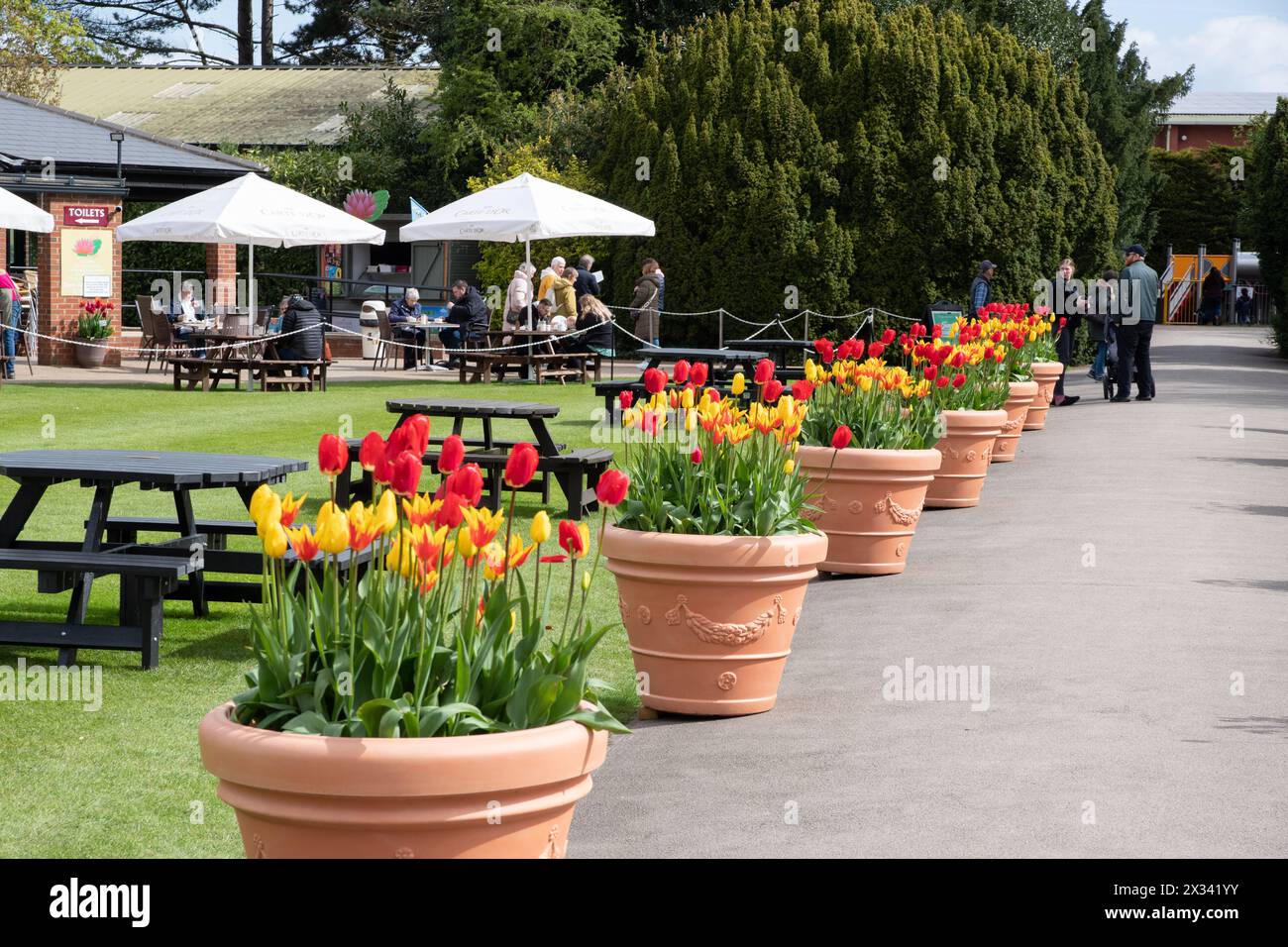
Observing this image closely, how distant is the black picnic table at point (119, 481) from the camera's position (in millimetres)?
6652

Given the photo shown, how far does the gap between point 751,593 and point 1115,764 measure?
139cm

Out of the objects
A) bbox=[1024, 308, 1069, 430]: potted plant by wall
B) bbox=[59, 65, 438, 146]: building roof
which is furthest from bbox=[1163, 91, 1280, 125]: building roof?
bbox=[1024, 308, 1069, 430]: potted plant by wall

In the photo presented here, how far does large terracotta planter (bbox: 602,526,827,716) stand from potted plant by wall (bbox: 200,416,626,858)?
226 cm

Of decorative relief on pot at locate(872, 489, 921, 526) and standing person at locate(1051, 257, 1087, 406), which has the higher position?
standing person at locate(1051, 257, 1087, 406)

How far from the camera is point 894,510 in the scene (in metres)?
8.88

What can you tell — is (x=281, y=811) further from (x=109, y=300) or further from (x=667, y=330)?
(x=667, y=330)

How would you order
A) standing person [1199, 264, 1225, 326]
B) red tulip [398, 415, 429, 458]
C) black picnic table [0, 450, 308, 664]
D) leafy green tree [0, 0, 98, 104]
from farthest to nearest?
1. standing person [1199, 264, 1225, 326]
2. leafy green tree [0, 0, 98, 104]
3. black picnic table [0, 450, 308, 664]
4. red tulip [398, 415, 429, 458]

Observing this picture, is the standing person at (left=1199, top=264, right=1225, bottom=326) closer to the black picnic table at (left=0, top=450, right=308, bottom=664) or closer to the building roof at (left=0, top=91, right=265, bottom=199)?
the building roof at (left=0, top=91, right=265, bottom=199)

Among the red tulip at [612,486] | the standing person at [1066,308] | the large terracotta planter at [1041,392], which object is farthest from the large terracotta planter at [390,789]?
the standing person at [1066,308]

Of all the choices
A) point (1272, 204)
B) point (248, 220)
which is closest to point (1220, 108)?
point (1272, 204)

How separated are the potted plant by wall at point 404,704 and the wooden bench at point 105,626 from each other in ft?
9.08

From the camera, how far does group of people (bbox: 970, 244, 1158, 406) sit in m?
20.5
